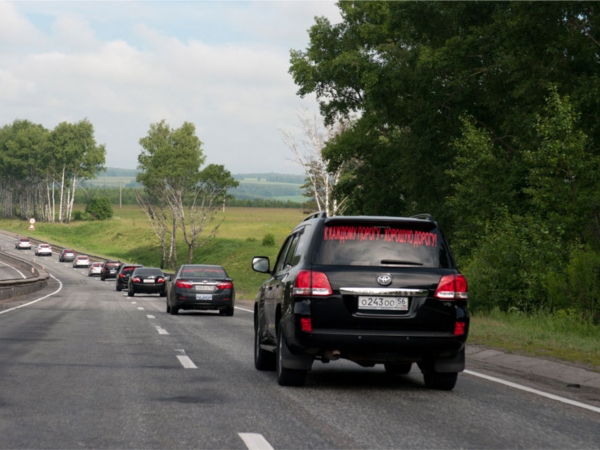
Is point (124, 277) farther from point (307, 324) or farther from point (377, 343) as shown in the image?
point (377, 343)

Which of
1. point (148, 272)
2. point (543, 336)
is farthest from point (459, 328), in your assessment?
point (148, 272)

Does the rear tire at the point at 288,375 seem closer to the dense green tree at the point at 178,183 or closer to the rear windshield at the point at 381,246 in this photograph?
the rear windshield at the point at 381,246

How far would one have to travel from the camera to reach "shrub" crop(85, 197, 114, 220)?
154 m

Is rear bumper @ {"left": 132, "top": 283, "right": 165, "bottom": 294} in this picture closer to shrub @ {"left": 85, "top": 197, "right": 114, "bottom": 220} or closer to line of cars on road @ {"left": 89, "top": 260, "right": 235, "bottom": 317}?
line of cars on road @ {"left": 89, "top": 260, "right": 235, "bottom": 317}

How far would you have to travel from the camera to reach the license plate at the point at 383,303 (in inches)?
356

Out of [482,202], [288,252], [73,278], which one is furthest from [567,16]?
[73,278]

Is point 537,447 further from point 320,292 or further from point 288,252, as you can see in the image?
point 288,252

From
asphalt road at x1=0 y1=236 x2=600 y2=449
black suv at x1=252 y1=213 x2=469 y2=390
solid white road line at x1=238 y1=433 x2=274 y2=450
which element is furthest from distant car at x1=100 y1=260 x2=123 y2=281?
solid white road line at x1=238 y1=433 x2=274 y2=450

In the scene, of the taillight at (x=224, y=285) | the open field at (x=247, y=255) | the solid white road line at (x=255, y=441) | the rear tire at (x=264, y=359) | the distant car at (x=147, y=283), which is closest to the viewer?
the solid white road line at (x=255, y=441)

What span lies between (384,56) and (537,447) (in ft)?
109

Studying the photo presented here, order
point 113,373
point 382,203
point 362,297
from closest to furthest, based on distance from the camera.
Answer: point 362,297
point 113,373
point 382,203

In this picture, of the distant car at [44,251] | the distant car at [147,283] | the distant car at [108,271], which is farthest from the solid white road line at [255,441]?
the distant car at [44,251]

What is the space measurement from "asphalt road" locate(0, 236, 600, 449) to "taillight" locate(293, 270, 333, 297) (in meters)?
1.02

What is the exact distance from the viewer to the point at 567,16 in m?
28.6
